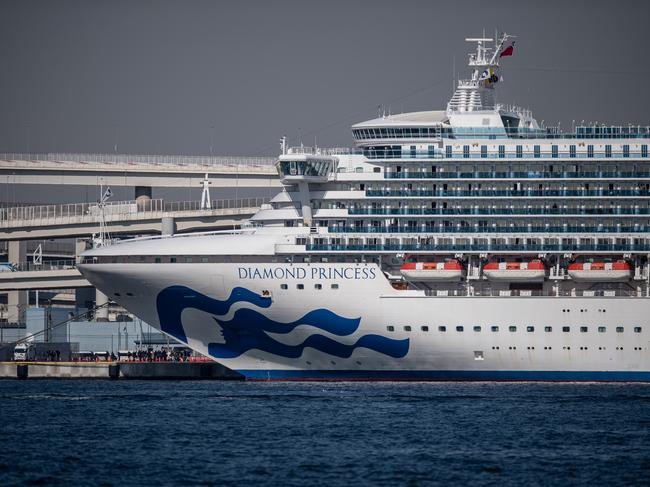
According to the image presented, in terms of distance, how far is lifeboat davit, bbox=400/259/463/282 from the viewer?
53.6 metres

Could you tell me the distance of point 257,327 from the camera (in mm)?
53219

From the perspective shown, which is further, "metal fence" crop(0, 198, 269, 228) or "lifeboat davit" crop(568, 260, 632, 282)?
"metal fence" crop(0, 198, 269, 228)

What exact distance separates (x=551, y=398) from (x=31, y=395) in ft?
64.1

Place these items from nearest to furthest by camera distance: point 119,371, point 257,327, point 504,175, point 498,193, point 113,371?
point 257,327
point 498,193
point 504,175
point 113,371
point 119,371

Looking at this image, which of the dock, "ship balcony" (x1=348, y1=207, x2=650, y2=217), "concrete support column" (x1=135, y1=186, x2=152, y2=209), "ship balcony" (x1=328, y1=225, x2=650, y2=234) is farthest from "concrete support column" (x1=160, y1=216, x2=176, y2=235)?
"ship balcony" (x1=348, y1=207, x2=650, y2=217)

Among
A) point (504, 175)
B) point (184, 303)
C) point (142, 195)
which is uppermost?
point (142, 195)

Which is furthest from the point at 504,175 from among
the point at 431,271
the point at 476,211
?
the point at 431,271

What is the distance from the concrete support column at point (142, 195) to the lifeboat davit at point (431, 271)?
1255 inches

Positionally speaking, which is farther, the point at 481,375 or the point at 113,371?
the point at 113,371

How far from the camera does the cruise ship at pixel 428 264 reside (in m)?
52.8

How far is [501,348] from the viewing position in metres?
52.9

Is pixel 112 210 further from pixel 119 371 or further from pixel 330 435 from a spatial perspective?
pixel 330 435

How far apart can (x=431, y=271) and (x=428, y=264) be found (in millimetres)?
361

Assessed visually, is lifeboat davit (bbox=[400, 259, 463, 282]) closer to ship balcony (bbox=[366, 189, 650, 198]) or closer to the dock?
ship balcony (bbox=[366, 189, 650, 198])
